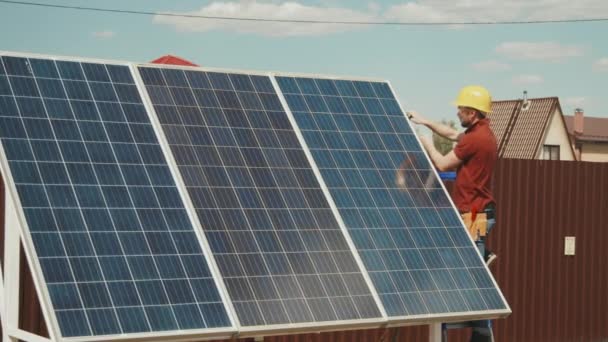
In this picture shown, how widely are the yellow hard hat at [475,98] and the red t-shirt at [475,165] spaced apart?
14cm

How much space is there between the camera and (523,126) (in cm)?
6475

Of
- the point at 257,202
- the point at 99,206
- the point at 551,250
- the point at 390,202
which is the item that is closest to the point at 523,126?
the point at 551,250

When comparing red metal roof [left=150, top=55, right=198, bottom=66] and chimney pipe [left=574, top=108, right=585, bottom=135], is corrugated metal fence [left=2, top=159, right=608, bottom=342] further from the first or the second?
chimney pipe [left=574, top=108, right=585, bottom=135]

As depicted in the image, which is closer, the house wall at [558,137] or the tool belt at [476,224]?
the tool belt at [476,224]

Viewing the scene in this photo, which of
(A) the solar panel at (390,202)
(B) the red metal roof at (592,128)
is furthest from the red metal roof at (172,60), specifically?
(B) the red metal roof at (592,128)

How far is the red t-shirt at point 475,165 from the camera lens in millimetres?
10305

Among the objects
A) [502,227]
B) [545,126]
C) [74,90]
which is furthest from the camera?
[545,126]

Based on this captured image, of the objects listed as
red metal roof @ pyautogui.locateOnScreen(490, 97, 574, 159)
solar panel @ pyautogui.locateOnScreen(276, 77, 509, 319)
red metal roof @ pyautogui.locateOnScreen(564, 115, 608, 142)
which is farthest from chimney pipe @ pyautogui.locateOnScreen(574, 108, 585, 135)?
solar panel @ pyautogui.locateOnScreen(276, 77, 509, 319)

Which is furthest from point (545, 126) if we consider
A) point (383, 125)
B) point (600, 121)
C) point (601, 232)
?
point (383, 125)

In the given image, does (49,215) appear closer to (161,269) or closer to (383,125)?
(161,269)

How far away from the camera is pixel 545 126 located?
63.7 meters

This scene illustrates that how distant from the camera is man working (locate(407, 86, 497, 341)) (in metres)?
10.3

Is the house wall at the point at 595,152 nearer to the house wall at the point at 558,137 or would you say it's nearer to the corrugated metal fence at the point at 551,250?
the house wall at the point at 558,137

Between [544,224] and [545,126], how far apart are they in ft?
157
